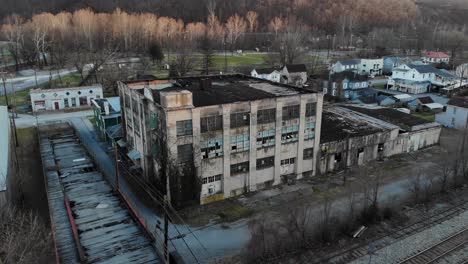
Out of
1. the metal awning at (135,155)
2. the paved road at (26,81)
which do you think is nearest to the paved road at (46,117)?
the paved road at (26,81)

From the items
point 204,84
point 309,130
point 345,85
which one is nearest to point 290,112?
point 309,130

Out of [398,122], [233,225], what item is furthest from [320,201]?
[398,122]

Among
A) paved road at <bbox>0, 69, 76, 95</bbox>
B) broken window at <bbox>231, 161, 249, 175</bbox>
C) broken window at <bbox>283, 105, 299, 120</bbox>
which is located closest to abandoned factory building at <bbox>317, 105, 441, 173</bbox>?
broken window at <bbox>283, 105, 299, 120</bbox>

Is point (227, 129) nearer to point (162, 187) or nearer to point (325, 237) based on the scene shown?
point (162, 187)

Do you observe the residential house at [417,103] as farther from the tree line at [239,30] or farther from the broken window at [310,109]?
the tree line at [239,30]

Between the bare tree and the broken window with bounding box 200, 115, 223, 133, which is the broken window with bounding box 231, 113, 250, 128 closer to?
the broken window with bounding box 200, 115, 223, 133

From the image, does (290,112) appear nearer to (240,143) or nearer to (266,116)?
(266,116)
